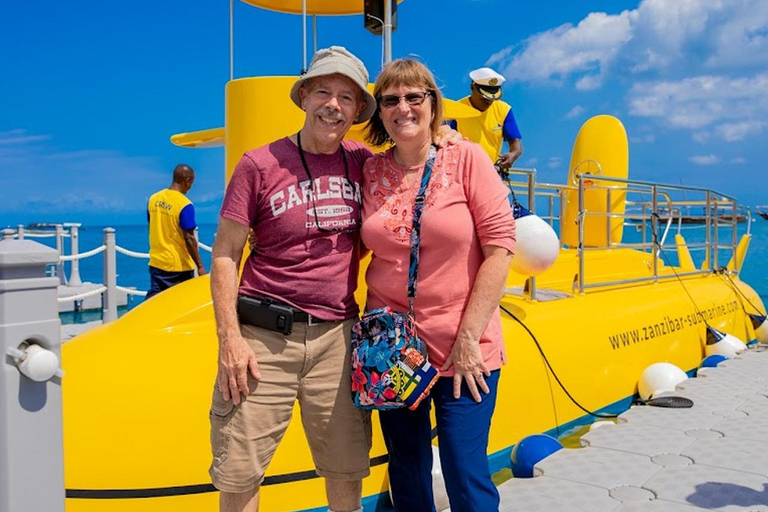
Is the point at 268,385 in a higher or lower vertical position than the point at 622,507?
higher

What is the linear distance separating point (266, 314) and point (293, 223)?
320mm

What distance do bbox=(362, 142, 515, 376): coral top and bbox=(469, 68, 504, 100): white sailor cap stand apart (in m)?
3.28

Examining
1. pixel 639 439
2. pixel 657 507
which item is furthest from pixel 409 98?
pixel 639 439

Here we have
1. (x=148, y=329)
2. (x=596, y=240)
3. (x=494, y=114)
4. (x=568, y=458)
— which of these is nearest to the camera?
(x=148, y=329)

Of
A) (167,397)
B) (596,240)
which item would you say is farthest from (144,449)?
(596,240)

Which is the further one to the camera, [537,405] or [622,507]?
[537,405]

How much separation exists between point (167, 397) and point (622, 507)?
7.24 ft

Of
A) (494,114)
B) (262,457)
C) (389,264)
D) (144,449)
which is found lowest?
(144,449)

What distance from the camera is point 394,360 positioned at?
90.4 inches

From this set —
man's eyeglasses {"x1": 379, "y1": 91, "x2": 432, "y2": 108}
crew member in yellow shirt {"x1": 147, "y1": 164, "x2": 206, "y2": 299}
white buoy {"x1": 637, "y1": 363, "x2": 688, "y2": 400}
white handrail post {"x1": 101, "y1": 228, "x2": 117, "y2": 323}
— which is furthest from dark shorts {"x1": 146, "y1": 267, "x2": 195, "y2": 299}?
man's eyeglasses {"x1": 379, "y1": 91, "x2": 432, "y2": 108}

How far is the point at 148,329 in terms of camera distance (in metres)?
3.59

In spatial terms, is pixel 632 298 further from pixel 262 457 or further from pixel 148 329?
pixel 262 457

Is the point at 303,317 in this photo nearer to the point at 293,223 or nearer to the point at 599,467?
the point at 293,223

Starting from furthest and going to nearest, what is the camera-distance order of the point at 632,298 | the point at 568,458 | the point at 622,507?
the point at 632,298, the point at 568,458, the point at 622,507
